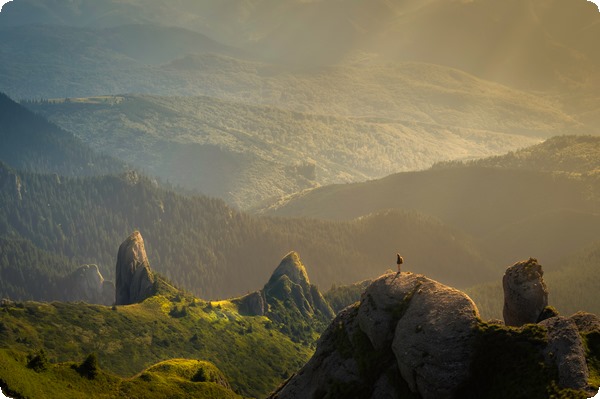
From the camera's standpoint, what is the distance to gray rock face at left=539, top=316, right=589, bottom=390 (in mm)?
98438

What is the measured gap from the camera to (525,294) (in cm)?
12088

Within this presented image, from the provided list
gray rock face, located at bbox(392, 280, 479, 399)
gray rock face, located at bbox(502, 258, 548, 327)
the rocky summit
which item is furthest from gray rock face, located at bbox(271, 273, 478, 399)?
gray rock face, located at bbox(502, 258, 548, 327)

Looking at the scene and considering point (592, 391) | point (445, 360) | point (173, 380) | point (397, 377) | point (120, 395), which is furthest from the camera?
point (173, 380)

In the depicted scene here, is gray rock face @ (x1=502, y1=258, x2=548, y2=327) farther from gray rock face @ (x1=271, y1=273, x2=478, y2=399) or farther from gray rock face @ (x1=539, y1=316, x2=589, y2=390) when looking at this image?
gray rock face @ (x1=271, y1=273, x2=478, y2=399)

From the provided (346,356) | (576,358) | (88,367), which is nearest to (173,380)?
(88,367)

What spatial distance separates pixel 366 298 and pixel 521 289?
888 inches

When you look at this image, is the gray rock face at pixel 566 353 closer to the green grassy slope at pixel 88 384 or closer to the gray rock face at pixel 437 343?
the gray rock face at pixel 437 343

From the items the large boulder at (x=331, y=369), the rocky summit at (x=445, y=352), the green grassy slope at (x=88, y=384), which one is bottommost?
the green grassy slope at (x=88, y=384)

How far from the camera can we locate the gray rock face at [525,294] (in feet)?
396

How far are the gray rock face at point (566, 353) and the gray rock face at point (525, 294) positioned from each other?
1263 cm

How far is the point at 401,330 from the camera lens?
112 m

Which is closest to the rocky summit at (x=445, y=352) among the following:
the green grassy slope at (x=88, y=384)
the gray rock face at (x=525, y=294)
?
the gray rock face at (x=525, y=294)

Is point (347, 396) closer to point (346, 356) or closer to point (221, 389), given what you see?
point (346, 356)

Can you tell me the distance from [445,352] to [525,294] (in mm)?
22131
